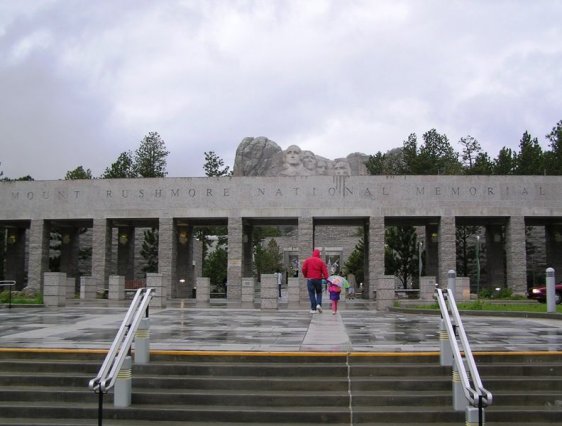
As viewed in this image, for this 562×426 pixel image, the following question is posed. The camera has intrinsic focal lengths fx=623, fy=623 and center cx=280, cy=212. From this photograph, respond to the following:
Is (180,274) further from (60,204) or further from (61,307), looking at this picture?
(61,307)

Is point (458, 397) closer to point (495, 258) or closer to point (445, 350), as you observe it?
point (445, 350)

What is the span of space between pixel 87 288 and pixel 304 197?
13.0 metres

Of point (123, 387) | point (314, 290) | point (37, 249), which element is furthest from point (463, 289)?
point (37, 249)

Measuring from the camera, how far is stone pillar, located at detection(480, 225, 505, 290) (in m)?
39.6

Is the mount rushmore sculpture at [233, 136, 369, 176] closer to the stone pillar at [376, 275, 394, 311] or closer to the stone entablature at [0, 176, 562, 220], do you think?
the stone entablature at [0, 176, 562, 220]

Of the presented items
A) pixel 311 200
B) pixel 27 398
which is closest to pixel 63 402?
pixel 27 398

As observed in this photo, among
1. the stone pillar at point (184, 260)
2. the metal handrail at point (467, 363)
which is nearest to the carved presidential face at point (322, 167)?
the stone pillar at point (184, 260)

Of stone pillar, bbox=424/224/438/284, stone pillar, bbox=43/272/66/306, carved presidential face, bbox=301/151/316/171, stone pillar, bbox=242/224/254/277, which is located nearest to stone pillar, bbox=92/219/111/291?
stone pillar, bbox=242/224/254/277

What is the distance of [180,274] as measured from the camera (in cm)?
4056

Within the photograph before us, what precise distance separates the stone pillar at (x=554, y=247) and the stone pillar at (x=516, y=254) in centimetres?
577

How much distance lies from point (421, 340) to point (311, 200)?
24978mm

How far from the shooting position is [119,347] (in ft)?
27.7

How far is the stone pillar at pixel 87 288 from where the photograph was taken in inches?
1227

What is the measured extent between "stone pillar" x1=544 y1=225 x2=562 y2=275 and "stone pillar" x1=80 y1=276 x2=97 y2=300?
28382 mm
